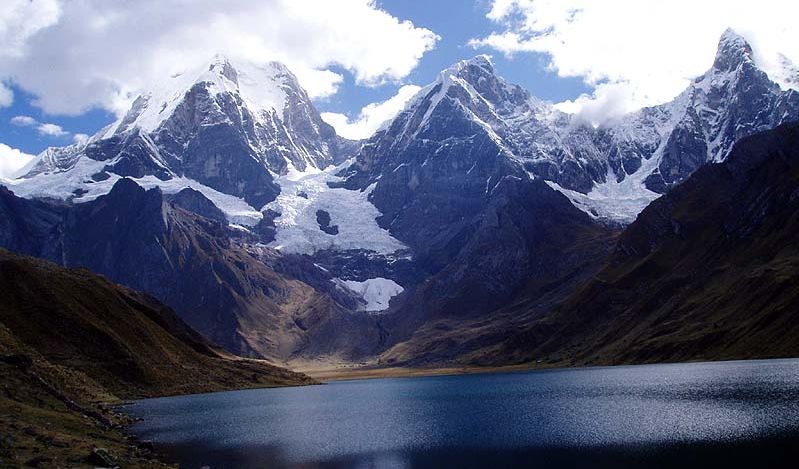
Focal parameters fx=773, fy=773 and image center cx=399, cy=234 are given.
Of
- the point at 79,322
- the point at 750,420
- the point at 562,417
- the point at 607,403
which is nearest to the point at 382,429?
the point at 562,417

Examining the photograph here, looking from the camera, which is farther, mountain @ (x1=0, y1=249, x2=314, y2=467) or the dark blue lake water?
the dark blue lake water

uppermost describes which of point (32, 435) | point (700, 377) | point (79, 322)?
point (79, 322)

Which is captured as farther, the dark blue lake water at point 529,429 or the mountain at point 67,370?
the dark blue lake water at point 529,429

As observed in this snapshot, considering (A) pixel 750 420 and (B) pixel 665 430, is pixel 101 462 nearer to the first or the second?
(B) pixel 665 430

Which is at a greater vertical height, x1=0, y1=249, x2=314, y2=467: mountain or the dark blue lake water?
x1=0, y1=249, x2=314, y2=467: mountain

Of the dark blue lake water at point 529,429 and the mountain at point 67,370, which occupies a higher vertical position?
the mountain at point 67,370
